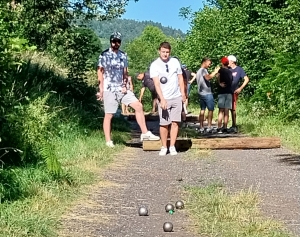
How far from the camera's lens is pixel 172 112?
11.3 m

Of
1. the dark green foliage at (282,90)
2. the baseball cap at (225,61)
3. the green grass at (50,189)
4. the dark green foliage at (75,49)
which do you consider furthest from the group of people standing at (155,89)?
the dark green foliage at (75,49)

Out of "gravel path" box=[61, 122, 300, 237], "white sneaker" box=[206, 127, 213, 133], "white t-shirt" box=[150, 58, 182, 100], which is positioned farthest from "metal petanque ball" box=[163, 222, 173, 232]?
"white sneaker" box=[206, 127, 213, 133]

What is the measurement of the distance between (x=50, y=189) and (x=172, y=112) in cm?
473

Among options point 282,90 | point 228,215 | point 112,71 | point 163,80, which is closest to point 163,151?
point 163,80

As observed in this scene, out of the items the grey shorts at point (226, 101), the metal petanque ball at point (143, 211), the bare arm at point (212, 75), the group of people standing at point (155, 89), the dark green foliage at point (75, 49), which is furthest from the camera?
the dark green foliage at point (75, 49)

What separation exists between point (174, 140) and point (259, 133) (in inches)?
136

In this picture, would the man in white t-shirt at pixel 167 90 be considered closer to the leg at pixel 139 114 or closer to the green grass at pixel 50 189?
the leg at pixel 139 114

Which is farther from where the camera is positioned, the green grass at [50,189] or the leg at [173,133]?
the leg at [173,133]

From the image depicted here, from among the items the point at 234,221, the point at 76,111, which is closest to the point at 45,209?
the point at 234,221

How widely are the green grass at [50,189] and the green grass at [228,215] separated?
1229mm

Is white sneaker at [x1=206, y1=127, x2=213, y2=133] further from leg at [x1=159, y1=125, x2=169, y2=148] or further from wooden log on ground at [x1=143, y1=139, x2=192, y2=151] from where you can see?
leg at [x1=159, y1=125, x2=169, y2=148]

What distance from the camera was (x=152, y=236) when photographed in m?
5.51

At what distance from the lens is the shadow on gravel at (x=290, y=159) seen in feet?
32.2

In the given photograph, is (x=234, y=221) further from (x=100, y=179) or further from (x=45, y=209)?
(x=100, y=179)
